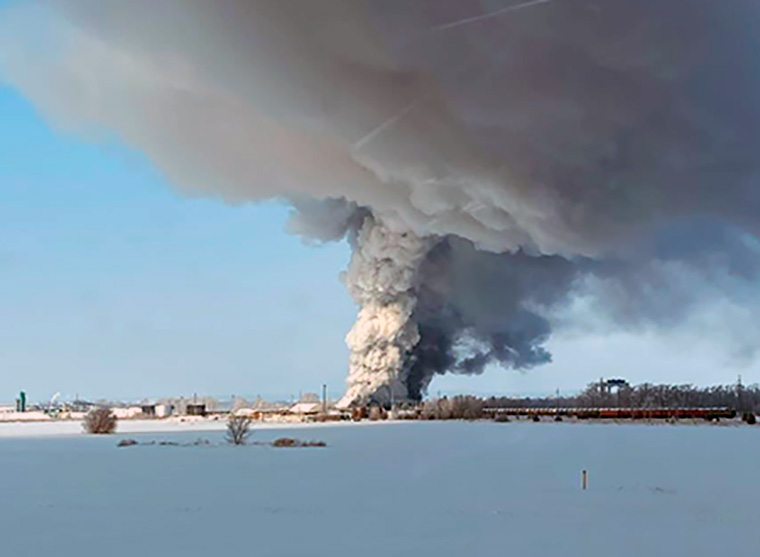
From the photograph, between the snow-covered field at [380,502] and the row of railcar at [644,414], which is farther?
the row of railcar at [644,414]

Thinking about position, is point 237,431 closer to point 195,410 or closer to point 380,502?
point 380,502

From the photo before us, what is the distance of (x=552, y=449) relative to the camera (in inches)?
1617

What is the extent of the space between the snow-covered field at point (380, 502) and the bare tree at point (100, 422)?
2114 centimetres

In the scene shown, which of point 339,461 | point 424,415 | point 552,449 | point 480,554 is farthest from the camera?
point 424,415

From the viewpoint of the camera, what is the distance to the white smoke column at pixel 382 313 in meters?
96.8

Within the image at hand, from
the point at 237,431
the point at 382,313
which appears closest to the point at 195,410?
the point at 382,313

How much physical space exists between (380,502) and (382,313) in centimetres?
7886

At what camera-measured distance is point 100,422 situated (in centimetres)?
6200

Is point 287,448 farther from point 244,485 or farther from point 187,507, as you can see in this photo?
point 187,507

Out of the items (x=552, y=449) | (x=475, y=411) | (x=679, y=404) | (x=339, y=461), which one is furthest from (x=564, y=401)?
(x=339, y=461)

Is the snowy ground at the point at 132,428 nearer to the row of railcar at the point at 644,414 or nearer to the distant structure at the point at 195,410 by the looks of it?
the row of railcar at the point at 644,414

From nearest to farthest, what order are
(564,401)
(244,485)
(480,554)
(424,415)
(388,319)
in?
(480,554)
(244,485)
(424,415)
(388,319)
(564,401)

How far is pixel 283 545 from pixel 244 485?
10304 mm

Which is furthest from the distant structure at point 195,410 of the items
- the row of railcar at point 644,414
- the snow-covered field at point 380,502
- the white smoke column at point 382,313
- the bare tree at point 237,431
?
the snow-covered field at point 380,502
